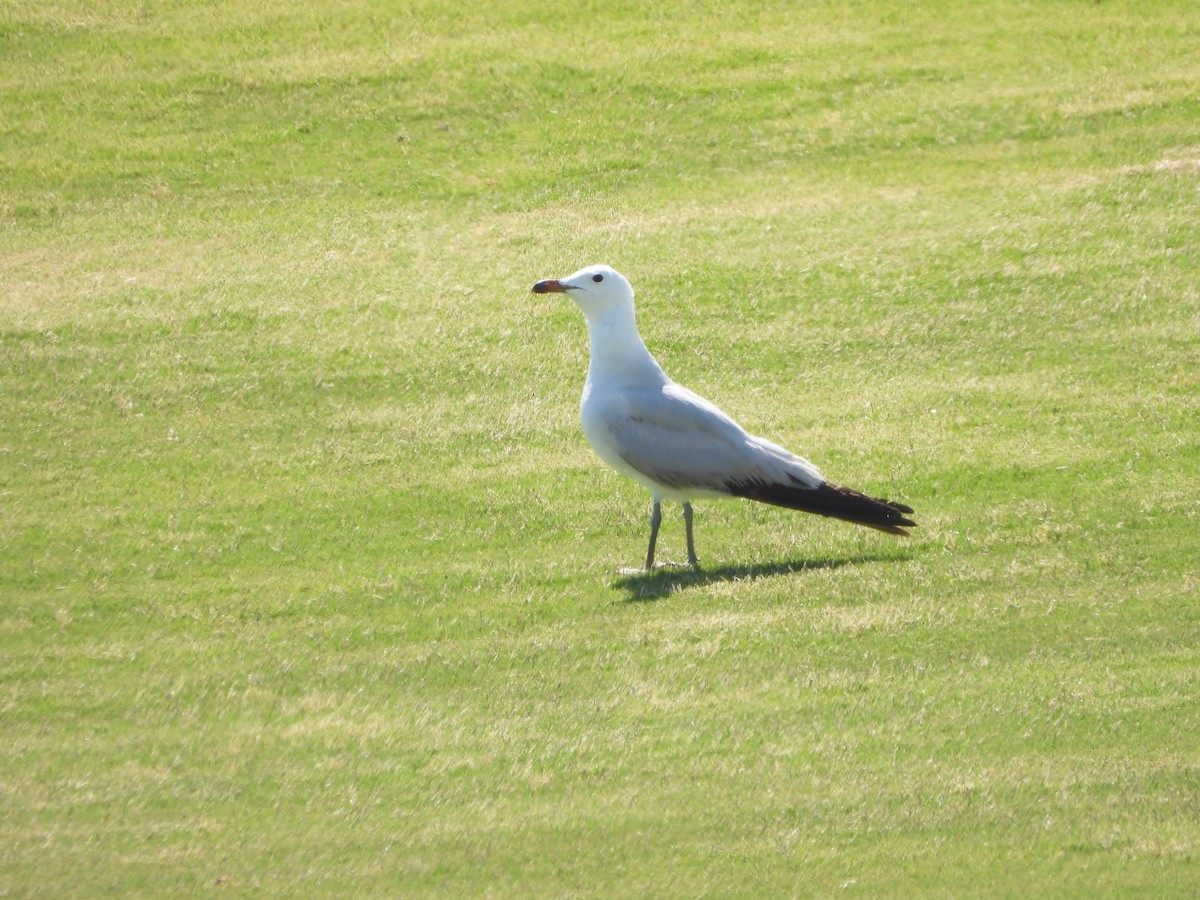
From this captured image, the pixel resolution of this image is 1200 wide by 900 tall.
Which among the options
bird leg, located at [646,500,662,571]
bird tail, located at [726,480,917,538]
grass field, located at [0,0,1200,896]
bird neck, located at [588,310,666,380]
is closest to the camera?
grass field, located at [0,0,1200,896]

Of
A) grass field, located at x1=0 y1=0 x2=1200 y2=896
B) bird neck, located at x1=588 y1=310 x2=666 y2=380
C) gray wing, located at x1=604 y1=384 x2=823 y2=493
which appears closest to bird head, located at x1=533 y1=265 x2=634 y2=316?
bird neck, located at x1=588 y1=310 x2=666 y2=380

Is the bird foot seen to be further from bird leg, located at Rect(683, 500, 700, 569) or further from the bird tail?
the bird tail

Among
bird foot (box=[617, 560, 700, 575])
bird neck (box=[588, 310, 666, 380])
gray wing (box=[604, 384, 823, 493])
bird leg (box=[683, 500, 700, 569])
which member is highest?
bird neck (box=[588, 310, 666, 380])

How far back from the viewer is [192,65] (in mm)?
22172

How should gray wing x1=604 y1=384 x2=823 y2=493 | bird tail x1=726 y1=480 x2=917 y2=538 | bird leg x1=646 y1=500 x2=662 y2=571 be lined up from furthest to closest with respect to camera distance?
bird leg x1=646 y1=500 x2=662 y2=571
gray wing x1=604 y1=384 x2=823 y2=493
bird tail x1=726 y1=480 x2=917 y2=538

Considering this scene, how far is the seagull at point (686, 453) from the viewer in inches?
450

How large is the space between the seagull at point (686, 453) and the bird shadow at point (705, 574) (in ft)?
0.49

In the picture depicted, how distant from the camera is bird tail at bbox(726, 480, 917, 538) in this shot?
1133 centimetres

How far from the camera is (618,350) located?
39.5ft

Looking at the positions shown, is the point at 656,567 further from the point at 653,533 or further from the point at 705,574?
the point at 705,574

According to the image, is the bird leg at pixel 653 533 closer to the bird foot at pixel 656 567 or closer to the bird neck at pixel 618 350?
the bird foot at pixel 656 567

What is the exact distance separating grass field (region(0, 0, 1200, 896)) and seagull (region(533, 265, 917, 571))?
19.2 inches

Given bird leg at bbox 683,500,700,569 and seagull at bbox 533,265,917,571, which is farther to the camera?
bird leg at bbox 683,500,700,569

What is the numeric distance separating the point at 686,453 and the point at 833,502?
1070mm
